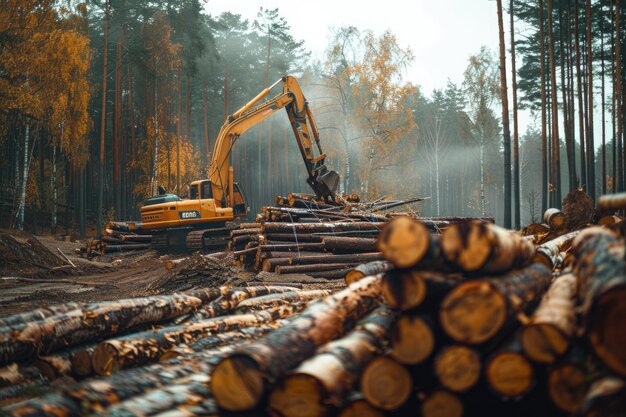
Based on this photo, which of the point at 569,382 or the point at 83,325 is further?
the point at 83,325

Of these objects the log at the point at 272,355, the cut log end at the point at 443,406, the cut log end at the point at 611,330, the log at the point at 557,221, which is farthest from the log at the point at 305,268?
the cut log end at the point at 611,330

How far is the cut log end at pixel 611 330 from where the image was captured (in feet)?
6.62

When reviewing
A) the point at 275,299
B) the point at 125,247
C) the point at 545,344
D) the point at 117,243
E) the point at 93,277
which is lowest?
the point at 93,277

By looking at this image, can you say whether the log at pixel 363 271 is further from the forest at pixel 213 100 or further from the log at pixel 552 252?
the forest at pixel 213 100

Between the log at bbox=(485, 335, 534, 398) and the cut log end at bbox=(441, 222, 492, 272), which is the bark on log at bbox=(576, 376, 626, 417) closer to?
the log at bbox=(485, 335, 534, 398)

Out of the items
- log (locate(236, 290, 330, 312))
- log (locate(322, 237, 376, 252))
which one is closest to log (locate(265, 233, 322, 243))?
log (locate(322, 237, 376, 252))

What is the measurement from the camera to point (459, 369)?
8.00 feet

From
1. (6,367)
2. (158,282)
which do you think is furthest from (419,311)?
(158,282)

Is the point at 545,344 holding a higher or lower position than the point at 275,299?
higher

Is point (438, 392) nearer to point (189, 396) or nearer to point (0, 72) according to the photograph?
point (189, 396)

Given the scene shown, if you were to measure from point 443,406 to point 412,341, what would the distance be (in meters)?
0.34

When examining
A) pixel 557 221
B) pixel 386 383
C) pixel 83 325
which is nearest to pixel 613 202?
pixel 386 383

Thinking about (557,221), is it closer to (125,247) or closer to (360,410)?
(360,410)

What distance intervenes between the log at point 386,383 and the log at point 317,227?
8.74 m
